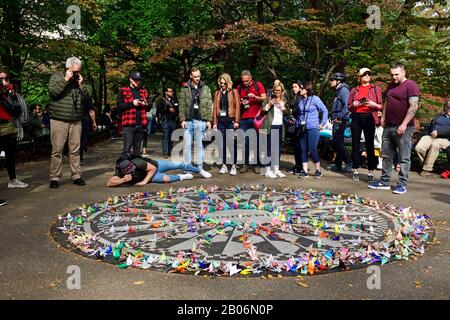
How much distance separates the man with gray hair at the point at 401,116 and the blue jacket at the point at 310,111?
1.53m

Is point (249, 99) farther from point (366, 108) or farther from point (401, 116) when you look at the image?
point (401, 116)

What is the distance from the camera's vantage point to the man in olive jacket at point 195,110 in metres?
9.03

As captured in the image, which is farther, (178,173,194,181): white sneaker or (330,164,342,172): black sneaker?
(330,164,342,172): black sneaker

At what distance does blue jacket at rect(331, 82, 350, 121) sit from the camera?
947cm

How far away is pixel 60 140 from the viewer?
787 centimetres

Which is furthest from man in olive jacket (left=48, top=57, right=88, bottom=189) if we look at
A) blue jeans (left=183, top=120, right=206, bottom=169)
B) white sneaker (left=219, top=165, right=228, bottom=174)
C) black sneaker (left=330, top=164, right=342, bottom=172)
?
black sneaker (left=330, top=164, right=342, bottom=172)

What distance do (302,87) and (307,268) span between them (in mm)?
5981

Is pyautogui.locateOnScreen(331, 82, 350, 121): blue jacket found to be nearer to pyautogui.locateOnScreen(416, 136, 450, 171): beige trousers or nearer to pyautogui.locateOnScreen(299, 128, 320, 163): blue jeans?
pyautogui.locateOnScreen(299, 128, 320, 163): blue jeans

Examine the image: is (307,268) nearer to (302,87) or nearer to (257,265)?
(257,265)

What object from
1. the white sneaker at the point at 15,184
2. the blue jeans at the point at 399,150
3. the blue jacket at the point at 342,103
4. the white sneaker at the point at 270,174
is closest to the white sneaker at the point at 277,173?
the white sneaker at the point at 270,174

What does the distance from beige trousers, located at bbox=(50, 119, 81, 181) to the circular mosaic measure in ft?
5.13

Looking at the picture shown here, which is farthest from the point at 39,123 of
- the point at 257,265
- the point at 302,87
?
the point at 257,265

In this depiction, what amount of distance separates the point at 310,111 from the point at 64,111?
4.51 meters

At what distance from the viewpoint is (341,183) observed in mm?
8602
